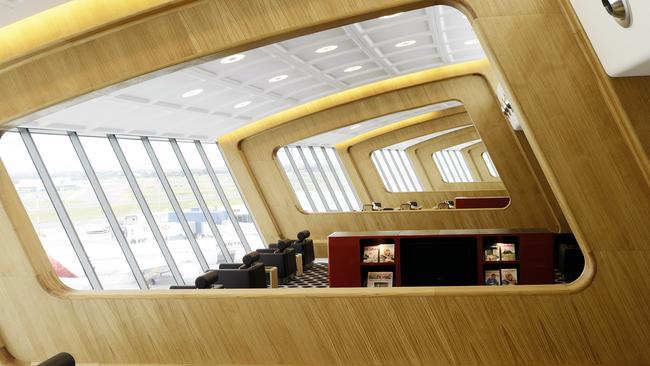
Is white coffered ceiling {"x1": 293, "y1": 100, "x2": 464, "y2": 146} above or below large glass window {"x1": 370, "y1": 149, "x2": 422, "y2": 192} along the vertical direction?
above

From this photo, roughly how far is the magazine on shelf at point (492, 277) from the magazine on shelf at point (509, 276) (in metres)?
0.08

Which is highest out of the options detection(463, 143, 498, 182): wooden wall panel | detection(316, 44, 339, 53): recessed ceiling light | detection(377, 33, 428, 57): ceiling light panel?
detection(316, 44, 339, 53): recessed ceiling light

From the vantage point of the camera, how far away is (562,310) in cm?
507

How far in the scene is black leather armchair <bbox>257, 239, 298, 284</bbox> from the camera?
11938 mm

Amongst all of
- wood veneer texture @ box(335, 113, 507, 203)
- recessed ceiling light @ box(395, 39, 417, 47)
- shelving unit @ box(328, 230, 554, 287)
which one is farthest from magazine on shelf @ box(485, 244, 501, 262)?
wood veneer texture @ box(335, 113, 507, 203)

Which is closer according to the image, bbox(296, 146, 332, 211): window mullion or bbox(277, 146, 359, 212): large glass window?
bbox(277, 146, 359, 212): large glass window

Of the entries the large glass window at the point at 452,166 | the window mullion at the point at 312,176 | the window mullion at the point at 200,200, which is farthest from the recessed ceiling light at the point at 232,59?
the large glass window at the point at 452,166

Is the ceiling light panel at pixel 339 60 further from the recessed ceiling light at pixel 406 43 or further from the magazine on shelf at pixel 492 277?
the magazine on shelf at pixel 492 277

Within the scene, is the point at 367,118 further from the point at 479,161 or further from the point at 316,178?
the point at 479,161

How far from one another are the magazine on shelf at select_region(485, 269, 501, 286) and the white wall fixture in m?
4.37

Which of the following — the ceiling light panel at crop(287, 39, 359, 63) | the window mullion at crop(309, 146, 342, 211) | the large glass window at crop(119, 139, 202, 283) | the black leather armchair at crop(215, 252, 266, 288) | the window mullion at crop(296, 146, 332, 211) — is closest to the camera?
the ceiling light panel at crop(287, 39, 359, 63)

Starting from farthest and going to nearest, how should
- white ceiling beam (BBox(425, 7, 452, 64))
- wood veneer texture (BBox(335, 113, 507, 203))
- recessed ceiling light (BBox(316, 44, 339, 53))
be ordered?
wood veneer texture (BBox(335, 113, 507, 203)) < recessed ceiling light (BBox(316, 44, 339, 53)) < white ceiling beam (BBox(425, 7, 452, 64))

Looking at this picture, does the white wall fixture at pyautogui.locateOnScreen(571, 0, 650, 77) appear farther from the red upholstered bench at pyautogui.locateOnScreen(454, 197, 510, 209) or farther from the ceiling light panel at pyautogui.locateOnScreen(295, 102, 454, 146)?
the ceiling light panel at pyautogui.locateOnScreen(295, 102, 454, 146)

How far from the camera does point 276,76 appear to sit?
1005 cm
